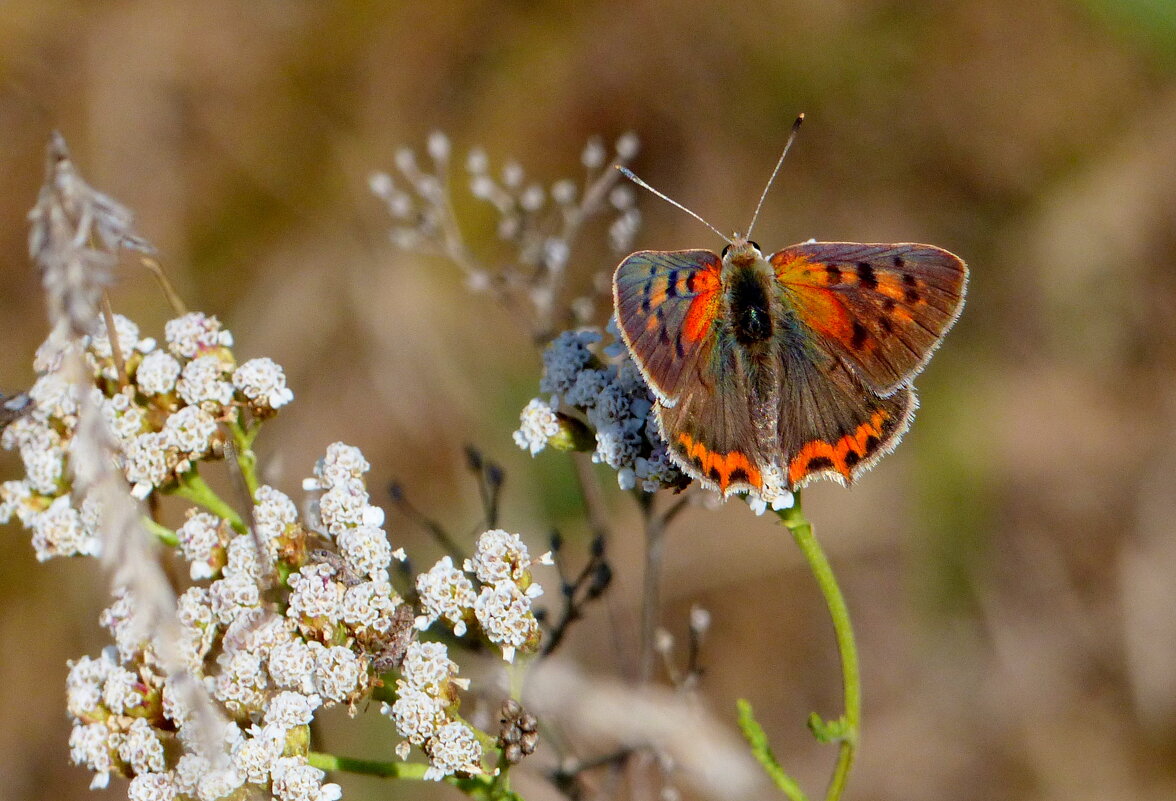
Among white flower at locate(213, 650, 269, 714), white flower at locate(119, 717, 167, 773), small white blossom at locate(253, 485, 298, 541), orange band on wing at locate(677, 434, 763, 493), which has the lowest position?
white flower at locate(119, 717, 167, 773)

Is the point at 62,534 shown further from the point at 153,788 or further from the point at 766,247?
the point at 766,247

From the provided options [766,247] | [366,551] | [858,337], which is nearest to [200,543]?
[366,551]

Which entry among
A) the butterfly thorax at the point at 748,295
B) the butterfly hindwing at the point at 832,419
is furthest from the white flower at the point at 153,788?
the butterfly thorax at the point at 748,295

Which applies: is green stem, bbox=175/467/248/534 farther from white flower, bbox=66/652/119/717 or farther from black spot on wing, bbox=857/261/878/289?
black spot on wing, bbox=857/261/878/289

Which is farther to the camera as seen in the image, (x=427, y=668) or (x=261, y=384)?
(x=261, y=384)

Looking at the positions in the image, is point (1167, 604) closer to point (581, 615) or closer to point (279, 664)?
point (581, 615)

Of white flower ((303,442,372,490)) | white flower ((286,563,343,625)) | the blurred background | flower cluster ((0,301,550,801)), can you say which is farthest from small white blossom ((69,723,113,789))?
the blurred background

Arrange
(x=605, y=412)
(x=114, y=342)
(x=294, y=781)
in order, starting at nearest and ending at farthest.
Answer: (x=294, y=781)
(x=114, y=342)
(x=605, y=412)
